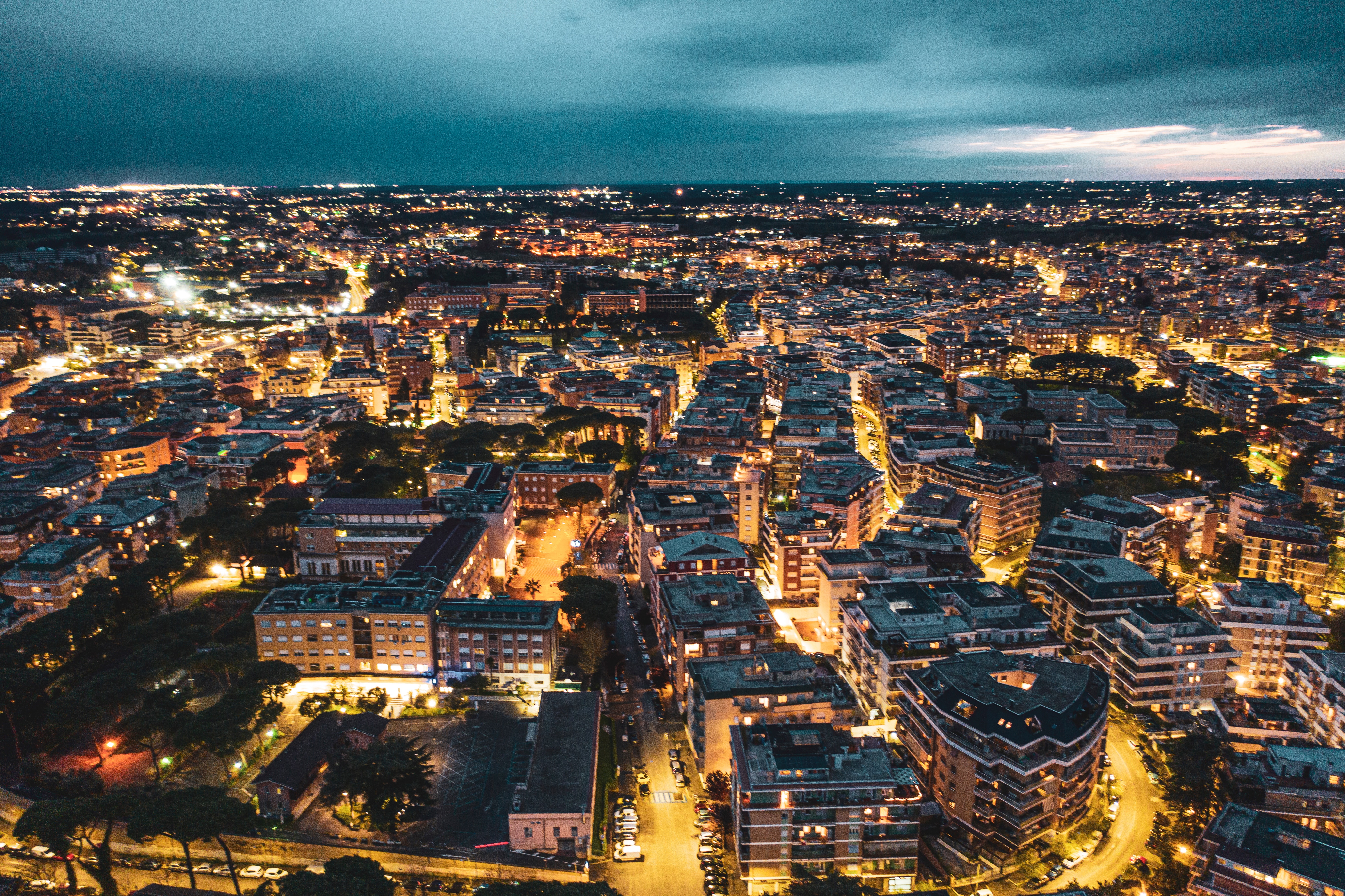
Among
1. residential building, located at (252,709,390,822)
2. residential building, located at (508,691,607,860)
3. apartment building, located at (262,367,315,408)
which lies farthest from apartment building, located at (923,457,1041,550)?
apartment building, located at (262,367,315,408)

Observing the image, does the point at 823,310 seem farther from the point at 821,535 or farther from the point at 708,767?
the point at 708,767

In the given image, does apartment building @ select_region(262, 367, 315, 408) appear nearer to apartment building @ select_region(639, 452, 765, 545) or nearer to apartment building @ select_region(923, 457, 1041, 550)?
apartment building @ select_region(639, 452, 765, 545)

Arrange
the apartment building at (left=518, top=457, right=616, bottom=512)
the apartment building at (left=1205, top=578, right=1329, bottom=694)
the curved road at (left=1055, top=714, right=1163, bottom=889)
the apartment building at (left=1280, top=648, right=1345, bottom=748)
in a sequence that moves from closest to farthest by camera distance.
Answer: the curved road at (left=1055, top=714, right=1163, bottom=889), the apartment building at (left=1280, top=648, right=1345, bottom=748), the apartment building at (left=1205, top=578, right=1329, bottom=694), the apartment building at (left=518, top=457, right=616, bottom=512)

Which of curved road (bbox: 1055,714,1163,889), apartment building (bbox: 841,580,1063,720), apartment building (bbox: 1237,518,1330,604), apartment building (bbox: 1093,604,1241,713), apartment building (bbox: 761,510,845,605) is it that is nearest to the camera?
curved road (bbox: 1055,714,1163,889)

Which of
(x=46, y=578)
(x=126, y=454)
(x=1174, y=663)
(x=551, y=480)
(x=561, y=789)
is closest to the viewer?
(x=561, y=789)

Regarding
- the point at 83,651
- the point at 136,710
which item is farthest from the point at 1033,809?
Result: the point at 83,651

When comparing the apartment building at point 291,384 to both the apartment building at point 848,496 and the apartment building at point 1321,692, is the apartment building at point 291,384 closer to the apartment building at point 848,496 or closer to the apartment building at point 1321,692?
the apartment building at point 848,496

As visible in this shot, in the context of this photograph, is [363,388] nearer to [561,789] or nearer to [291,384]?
[291,384]

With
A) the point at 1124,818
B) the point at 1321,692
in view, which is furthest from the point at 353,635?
the point at 1321,692
